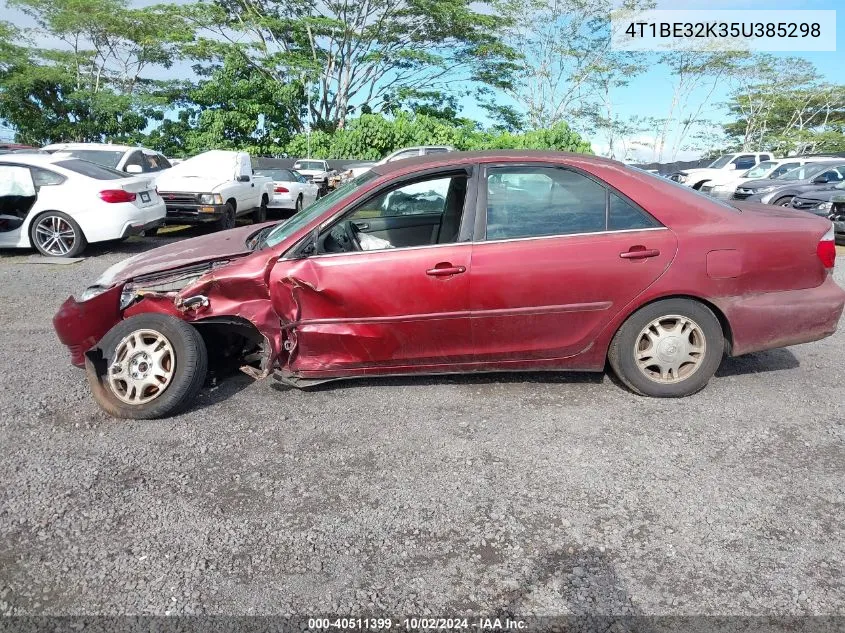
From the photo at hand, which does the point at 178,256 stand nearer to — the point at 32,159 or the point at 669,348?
the point at 669,348

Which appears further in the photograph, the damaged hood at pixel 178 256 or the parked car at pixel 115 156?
the parked car at pixel 115 156

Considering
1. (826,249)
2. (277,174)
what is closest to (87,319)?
(826,249)

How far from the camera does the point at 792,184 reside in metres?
14.2

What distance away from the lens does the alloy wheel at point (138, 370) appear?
3.59 metres

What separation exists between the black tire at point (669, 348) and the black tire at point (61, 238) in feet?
26.2

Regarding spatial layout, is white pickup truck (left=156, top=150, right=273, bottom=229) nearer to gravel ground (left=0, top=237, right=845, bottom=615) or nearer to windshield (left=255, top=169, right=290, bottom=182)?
windshield (left=255, top=169, right=290, bottom=182)

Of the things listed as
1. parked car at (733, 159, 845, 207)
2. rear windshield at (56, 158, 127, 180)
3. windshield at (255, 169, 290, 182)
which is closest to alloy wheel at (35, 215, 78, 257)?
rear windshield at (56, 158, 127, 180)

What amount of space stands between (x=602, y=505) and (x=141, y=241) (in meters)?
10.1

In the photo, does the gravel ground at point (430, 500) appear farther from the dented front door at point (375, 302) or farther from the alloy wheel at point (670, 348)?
the dented front door at point (375, 302)

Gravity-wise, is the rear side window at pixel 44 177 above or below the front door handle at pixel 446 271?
above

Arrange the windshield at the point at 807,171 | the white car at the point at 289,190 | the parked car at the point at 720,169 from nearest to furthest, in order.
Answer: the white car at the point at 289,190
the windshield at the point at 807,171
the parked car at the point at 720,169

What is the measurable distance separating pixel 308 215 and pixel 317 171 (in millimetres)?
18569

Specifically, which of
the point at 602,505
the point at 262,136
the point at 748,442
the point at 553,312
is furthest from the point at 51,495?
the point at 262,136

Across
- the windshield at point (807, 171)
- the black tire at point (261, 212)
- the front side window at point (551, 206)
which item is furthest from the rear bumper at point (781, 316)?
the windshield at point (807, 171)
